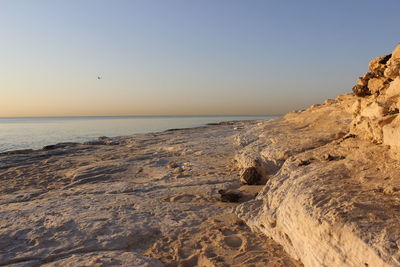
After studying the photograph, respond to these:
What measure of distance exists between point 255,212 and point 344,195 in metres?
Result: 1.56

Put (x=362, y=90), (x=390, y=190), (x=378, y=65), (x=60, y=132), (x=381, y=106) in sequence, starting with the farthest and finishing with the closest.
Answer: (x=60, y=132)
(x=362, y=90)
(x=378, y=65)
(x=381, y=106)
(x=390, y=190)

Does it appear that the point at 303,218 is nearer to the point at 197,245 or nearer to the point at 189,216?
the point at 197,245

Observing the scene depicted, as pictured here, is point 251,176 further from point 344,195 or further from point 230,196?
point 344,195

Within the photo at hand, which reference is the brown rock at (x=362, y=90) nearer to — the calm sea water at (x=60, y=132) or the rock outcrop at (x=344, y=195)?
the rock outcrop at (x=344, y=195)

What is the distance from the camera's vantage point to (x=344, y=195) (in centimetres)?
292

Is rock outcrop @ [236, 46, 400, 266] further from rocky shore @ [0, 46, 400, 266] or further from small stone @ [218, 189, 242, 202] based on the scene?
small stone @ [218, 189, 242, 202]

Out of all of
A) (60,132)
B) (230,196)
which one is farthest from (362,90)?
(60,132)

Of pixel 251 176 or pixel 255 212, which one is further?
pixel 251 176

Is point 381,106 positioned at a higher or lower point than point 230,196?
higher

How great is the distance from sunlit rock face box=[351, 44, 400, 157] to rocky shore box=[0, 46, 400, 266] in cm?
2

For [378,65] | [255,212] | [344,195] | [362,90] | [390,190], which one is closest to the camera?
[390,190]

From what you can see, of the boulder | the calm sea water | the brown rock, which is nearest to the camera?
the boulder

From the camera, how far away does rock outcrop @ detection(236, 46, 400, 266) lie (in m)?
2.30

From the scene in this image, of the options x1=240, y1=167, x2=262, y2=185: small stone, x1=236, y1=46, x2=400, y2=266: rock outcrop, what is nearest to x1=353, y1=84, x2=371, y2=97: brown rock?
x1=236, y1=46, x2=400, y2=266: rock outcrop
